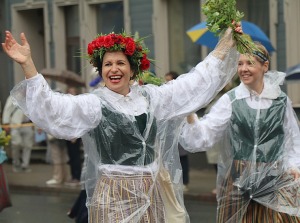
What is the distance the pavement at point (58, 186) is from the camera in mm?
11945

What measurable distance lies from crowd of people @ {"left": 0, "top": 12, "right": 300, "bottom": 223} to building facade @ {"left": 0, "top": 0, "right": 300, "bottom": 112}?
5.75 metres

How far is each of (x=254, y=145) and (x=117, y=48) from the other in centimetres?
155

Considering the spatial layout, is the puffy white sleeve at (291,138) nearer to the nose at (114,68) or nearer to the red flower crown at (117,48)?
the red flower crown at (117,48)

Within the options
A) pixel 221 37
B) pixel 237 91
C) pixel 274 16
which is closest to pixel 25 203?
pixel 274 16

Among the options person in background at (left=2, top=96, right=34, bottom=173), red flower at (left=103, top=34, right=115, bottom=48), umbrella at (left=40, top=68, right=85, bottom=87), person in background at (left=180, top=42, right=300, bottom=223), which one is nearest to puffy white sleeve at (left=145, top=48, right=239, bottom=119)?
red flower at (left=103, top=34, right=115, bottom=48)

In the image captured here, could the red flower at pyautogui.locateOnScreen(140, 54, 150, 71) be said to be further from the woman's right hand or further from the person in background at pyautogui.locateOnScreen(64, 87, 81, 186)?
the person in background at pyautogui.locateOnScreen(64, 87, 81, 186)

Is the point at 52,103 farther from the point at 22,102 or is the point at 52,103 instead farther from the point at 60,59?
the point at 60,59

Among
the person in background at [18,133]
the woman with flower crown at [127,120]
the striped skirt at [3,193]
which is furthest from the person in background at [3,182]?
the woman with flower crown at [127,120]

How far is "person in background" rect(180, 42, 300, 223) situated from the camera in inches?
238

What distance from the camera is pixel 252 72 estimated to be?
620 cm

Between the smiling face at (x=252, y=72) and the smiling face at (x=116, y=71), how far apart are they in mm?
1379

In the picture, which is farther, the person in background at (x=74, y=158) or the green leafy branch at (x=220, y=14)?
the person in background at (x=74, y=158)

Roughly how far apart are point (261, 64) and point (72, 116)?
196cm

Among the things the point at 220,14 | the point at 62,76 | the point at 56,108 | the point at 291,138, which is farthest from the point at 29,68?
the point at 62,76
